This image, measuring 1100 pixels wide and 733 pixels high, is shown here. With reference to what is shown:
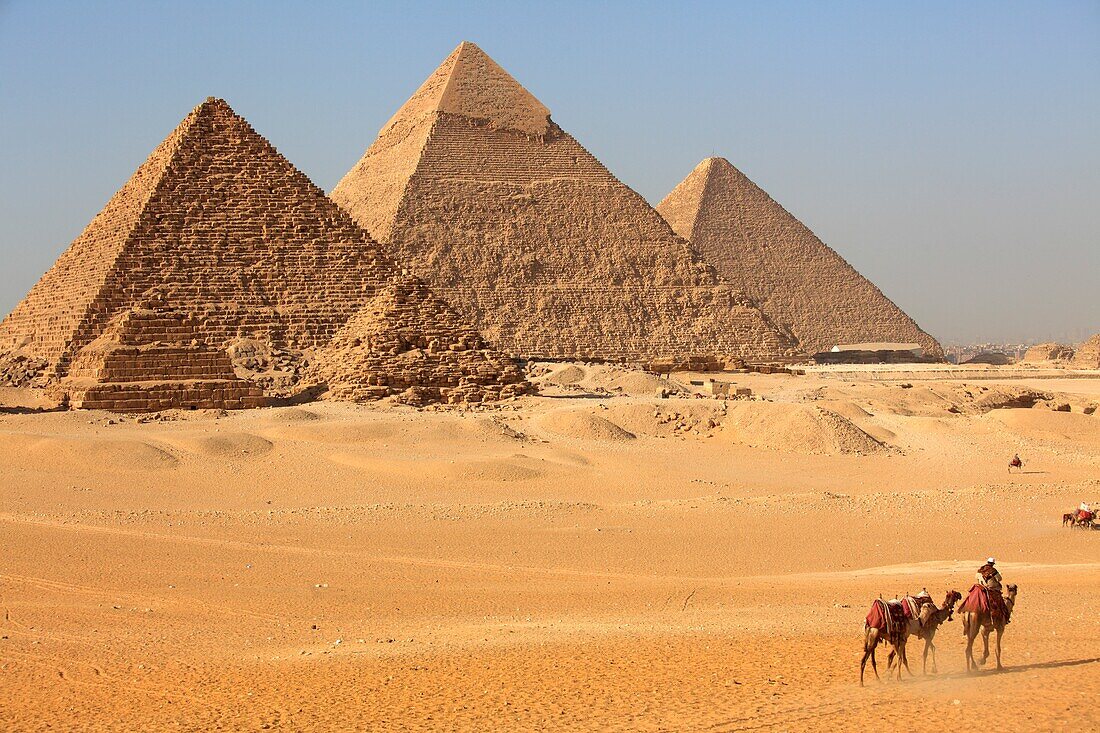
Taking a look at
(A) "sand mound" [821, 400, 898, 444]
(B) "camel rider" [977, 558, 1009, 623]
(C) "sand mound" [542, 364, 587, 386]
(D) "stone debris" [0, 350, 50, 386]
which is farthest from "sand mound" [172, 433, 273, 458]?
(C) "sand mound" [542, 364, 587, 386]

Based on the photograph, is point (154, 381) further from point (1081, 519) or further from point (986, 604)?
point (986, 604)

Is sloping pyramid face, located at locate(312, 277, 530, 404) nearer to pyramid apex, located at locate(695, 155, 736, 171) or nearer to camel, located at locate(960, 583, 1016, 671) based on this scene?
camel, located at locate(960, 583, 1016, 671)

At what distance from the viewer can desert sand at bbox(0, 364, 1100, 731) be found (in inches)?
274

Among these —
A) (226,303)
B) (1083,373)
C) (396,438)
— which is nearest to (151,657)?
(396,438)

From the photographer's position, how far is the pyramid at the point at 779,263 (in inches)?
2960

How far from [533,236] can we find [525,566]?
4564 cm

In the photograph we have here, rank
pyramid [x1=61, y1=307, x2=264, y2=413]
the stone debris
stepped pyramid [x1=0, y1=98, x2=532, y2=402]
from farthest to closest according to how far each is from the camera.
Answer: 1. stepped pyramid [x1=0, y1=98, x2=532, y2=402]
2. the stone debris
3. pyramid [x1=61, y1=307, x2=264, y2=413]

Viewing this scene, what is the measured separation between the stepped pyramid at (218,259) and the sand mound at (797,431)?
838 centimetres

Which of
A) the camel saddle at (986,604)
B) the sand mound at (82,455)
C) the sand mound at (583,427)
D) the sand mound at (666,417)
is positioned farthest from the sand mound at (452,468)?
the camel saddle at (986,604)

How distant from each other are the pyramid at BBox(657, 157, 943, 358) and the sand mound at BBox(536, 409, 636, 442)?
5389 centimetres

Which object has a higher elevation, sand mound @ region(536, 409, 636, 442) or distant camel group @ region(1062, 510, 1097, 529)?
sand mound @ region(536, 409, 636, 442)

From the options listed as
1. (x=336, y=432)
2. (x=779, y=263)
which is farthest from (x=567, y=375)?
(x=779, y=263)

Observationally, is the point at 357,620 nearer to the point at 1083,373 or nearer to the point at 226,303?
the point at 226,303

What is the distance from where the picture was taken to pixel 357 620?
367 inches
